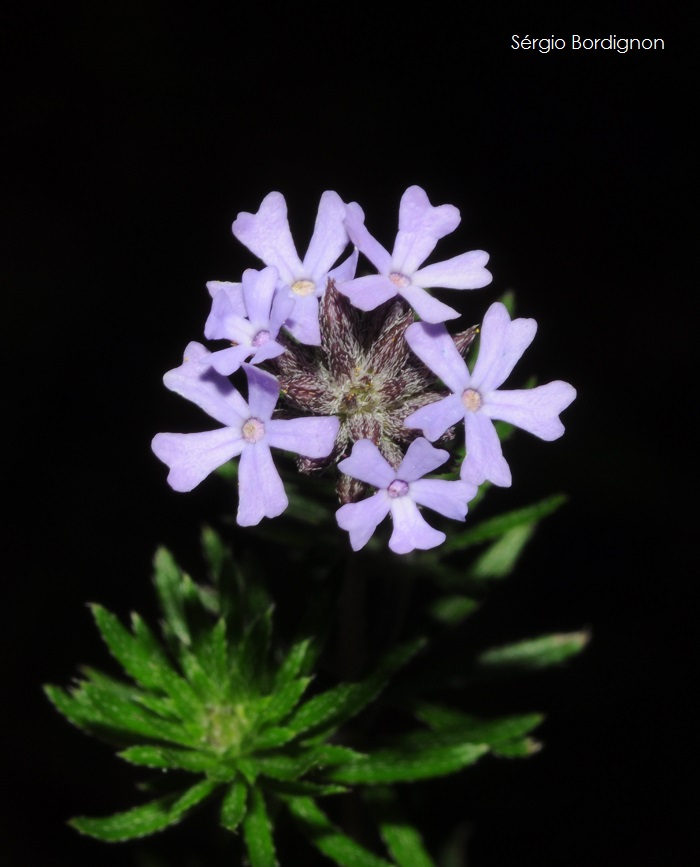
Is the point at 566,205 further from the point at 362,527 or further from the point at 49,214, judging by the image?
the point at 362,527

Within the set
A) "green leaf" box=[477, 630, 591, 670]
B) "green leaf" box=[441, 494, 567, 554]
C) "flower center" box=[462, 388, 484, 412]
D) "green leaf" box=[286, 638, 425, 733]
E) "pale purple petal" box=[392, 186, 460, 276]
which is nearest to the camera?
"flower center" box=[462, 388, 484, 412]

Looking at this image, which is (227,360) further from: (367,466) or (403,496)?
(403,496)

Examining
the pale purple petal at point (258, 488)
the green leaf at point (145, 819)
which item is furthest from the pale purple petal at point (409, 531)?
the green leaf at point (145, 819)

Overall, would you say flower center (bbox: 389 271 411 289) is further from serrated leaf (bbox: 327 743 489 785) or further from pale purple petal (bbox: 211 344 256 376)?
serrated leaf (bbox: 327 743 489 785)

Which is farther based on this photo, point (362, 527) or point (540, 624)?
point (540, 624)

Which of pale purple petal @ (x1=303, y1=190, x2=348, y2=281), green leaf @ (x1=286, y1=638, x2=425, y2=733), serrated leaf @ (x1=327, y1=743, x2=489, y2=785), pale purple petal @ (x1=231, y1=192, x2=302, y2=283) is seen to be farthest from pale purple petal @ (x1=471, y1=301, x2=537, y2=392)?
serrated leaf @ (x1=327, y1=743, x2=489, y2=785)

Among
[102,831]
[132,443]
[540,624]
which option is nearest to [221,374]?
[102,831]
